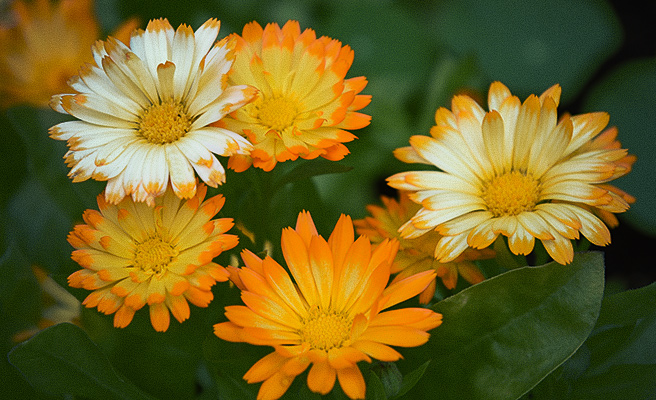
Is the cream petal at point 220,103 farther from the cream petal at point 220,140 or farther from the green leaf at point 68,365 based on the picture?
the green leaf at point 68,365

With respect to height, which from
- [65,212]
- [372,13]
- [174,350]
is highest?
[372,13]

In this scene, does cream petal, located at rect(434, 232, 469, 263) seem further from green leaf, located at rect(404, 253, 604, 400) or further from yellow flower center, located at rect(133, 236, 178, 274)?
yellow flower center, located at rect(133, 236, 178, 274)

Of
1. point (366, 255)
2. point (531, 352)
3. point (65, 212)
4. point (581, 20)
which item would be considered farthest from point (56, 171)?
point (581, 20)

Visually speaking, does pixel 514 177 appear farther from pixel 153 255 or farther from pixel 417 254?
pixel 153 255

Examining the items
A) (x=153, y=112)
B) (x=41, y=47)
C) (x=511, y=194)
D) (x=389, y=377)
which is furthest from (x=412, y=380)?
(x=41, y=47)

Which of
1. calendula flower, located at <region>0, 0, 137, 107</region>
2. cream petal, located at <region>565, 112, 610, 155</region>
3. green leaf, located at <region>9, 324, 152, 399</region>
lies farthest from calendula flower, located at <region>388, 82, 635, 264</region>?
calendula flower, located at <region>0, 0, 137, 107</region>

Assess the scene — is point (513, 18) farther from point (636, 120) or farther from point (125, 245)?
point (125, 245)

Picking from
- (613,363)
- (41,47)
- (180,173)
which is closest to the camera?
(180,173)
